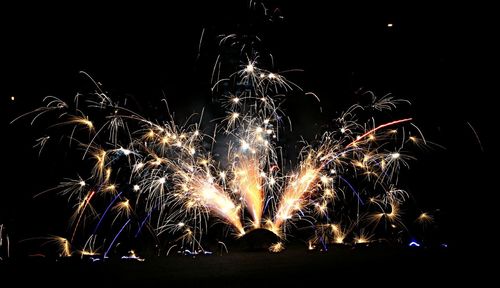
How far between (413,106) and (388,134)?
5.66 feet

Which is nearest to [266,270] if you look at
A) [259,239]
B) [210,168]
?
[259,239]

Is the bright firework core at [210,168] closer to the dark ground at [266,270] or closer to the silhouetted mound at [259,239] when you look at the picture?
the silhouetted mound at [259,239]

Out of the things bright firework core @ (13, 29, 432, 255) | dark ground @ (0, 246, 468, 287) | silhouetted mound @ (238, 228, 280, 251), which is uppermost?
bright firework core @ (13, 29, 432, 255)

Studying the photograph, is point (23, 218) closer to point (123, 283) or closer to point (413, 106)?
point (123, 283)

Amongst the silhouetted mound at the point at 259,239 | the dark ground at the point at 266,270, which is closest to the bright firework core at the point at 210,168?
the silhouetted mound at the point at 259,239

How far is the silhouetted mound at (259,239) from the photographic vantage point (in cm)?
1420

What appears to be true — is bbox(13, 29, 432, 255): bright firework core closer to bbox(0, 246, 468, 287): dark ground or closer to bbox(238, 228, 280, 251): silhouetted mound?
bbox(238, 228, 280, 251): silhouetted mound

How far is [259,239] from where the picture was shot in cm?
1421

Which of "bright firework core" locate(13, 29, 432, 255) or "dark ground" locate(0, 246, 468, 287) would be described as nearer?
"dark ground" locate(0, 246, 468, 287)

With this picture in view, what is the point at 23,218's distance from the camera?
13.5 m

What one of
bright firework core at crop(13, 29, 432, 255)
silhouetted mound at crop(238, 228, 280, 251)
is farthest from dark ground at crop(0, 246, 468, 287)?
bright firework core at crop(13, 29, 432, 255)

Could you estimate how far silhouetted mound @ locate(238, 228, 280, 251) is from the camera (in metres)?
14.2

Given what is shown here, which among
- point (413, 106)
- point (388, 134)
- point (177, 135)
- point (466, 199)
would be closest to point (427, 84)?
point (413, 106)

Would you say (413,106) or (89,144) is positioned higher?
(413,106)
